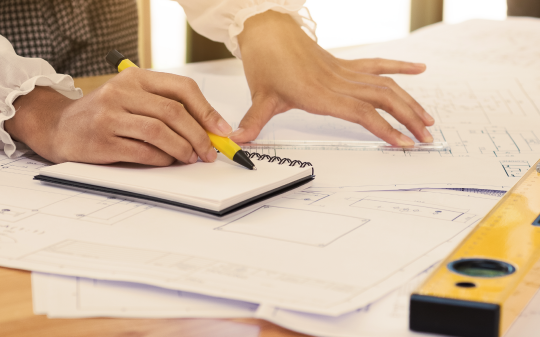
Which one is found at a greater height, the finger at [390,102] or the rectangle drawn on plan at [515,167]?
the finger at [390,102]

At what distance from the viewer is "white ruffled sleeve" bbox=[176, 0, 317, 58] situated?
1062mm

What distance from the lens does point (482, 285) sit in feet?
1.15

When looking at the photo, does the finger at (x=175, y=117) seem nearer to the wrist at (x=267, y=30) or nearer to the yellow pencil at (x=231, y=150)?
the yellow pencil at (x=231, y=150)

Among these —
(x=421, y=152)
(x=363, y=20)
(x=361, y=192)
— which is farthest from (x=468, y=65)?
(x=363, y=20)

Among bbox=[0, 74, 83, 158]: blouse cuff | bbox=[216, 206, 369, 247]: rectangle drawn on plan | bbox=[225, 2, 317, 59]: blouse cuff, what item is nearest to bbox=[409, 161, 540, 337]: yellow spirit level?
bbox=[216, 206, 369, 247]: rectangle drawn on plan

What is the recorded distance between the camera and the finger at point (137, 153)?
648 millimetres

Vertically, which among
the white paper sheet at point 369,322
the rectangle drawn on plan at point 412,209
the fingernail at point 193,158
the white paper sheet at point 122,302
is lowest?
the rectangle drawn on plan at point 412,209

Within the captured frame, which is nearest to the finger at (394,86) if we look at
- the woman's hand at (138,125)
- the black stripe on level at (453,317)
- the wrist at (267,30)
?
the wrist at (267,30)

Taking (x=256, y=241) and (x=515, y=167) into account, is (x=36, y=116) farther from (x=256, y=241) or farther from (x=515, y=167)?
(x=515, y=167)

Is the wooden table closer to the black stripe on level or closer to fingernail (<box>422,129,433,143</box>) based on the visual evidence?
the black stripe on level

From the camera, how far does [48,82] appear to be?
787 millimetres

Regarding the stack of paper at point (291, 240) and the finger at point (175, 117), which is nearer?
the stack of paper at point (291, 240)

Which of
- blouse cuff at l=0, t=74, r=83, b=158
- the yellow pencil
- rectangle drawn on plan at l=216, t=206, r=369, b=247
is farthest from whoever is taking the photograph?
blouse cuff at l=0, t=74, r=83, b=158

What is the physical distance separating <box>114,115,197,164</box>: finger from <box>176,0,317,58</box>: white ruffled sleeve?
0.46 meters
